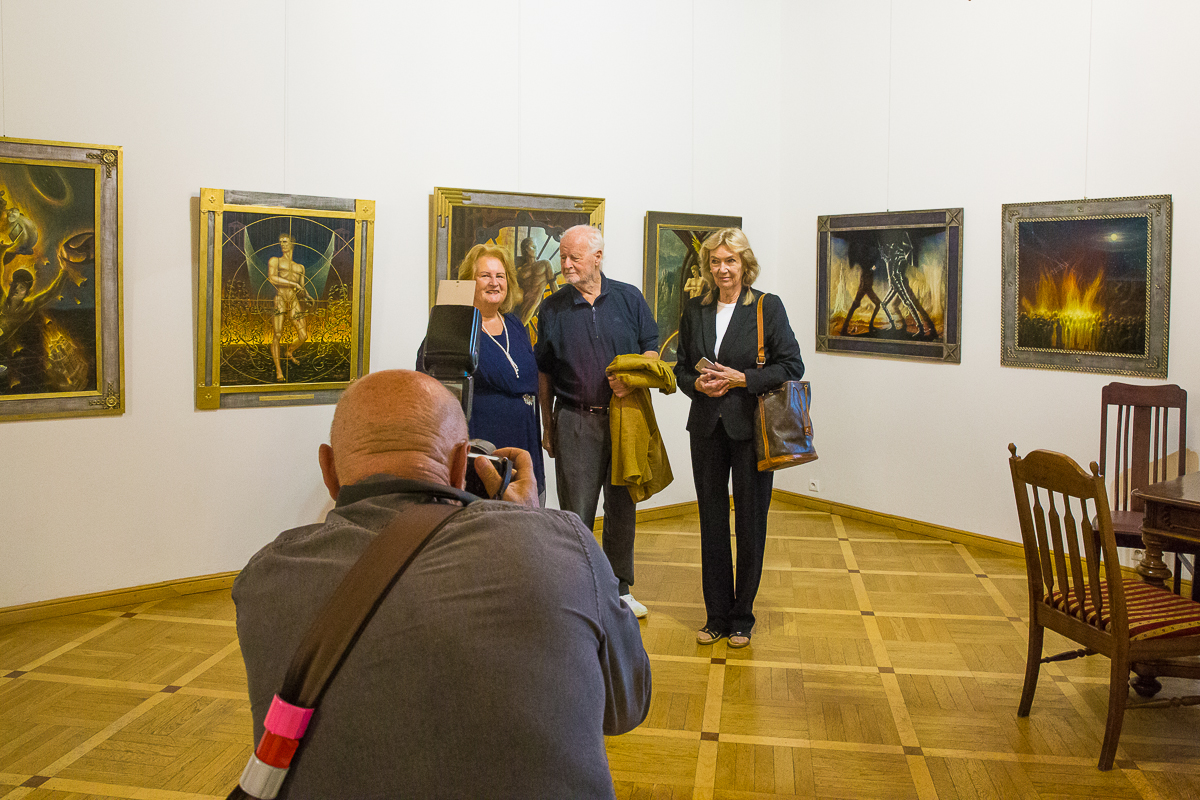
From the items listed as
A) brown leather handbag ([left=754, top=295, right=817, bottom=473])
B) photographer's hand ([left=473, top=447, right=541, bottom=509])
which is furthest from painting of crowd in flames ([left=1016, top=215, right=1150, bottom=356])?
photographer's hand ([left=473, top=447, right=541, bottom=509])

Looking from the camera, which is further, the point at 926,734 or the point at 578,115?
the point at 578,115

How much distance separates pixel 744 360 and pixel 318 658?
3.43 meters

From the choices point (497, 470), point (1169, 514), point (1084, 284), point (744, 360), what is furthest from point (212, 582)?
point (1084, 284)

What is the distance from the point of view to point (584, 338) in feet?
16.1

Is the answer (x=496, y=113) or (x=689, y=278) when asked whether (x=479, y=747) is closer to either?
(x=496, y=113)

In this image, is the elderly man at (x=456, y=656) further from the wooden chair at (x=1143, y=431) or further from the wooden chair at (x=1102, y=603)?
the wooden chair at (x=1143, y=431)

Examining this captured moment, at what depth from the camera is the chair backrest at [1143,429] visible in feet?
17.5

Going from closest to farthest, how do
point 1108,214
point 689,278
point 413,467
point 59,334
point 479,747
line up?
1. point 479,747
2. point 413,467
3. point 59,334
4. point 1108,214
5. point 689,278

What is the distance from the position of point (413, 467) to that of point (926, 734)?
2919mm

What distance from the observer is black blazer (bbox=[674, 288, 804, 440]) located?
4.60 metres

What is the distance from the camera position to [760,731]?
392 cm

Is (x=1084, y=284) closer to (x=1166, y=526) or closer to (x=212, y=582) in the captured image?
(x=1166, y=526)

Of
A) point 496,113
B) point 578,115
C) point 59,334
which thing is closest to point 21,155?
point 59,334

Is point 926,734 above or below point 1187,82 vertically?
below
